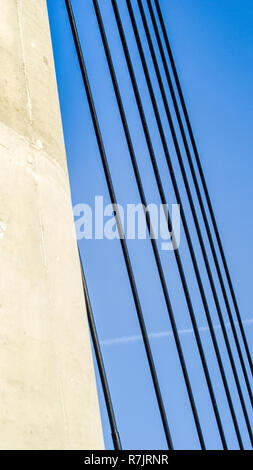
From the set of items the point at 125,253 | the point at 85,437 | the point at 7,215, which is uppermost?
the point at 125,253

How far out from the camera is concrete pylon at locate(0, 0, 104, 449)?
2184 millimetres

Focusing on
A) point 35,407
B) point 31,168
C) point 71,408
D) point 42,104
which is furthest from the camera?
point 42,104

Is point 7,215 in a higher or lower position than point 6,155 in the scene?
lower

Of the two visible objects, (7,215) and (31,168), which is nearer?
(7,215)

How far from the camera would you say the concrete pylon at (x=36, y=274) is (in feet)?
7.16

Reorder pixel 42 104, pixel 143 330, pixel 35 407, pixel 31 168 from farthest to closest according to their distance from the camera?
1. pixel 143 330
2. pixel 42 104
3. pixel 31 168
4. pixel 35 407

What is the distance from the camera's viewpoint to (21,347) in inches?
87.8

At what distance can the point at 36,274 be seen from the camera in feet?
8.09

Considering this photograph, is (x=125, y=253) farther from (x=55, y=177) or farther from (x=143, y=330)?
(x=55, y=177)

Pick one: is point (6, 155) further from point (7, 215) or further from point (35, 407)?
point (35, 407)

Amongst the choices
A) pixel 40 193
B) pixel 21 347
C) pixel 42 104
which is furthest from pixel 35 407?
pixel 42 104
